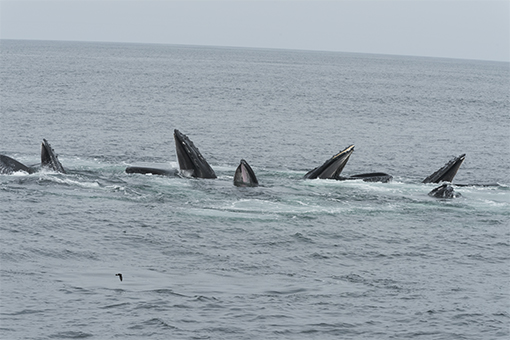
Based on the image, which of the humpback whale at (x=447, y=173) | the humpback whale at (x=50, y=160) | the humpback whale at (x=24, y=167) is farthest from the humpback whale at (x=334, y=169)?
the humpback whale at (x=24, y=167)

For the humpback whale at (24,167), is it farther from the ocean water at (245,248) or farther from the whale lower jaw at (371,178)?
the whale lower jaw at (371,178)

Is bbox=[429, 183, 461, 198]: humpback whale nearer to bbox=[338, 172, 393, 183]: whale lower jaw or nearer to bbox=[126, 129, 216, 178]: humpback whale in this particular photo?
bbox=[338, 172, 393, 183]: whale lower jaw

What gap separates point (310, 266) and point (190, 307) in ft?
19.8

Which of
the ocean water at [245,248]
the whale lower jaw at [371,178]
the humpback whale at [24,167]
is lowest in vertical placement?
the ocean water at [245,248]

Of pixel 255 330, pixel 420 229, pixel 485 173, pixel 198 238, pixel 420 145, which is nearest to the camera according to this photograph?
pixel 255 330

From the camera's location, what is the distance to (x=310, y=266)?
2373cm

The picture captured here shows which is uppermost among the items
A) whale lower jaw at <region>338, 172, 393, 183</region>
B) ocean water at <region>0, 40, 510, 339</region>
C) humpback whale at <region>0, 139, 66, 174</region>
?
humpback whale at <region>0, 139, 66, 174</region>

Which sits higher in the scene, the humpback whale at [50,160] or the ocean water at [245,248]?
the humpback whale at [50,160]

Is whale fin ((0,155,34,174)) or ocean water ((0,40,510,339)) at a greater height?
Result: whale fin ((0,155,34,174))

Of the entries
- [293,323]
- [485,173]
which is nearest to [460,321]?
[293,323]

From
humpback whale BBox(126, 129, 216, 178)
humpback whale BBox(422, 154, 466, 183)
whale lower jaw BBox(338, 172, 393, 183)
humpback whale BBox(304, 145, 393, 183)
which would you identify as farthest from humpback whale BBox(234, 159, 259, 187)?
humpback whale BBox(422, 154, 466, 183)

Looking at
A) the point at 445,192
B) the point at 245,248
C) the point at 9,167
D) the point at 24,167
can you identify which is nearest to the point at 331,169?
the point at 445,192

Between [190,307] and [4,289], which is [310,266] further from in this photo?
[4,289]

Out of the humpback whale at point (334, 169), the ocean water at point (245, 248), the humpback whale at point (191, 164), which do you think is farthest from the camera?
the humpback whale at point (334, 169)
